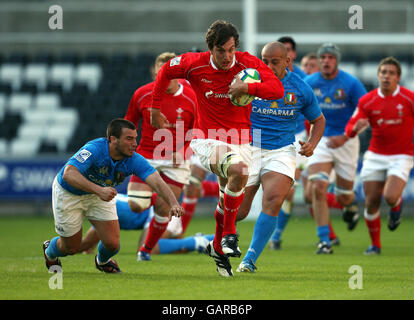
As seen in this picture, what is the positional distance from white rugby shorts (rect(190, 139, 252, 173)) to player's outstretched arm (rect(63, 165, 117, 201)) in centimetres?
92

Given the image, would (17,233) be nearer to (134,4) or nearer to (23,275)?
(23,275)

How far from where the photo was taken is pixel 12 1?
22891 mm

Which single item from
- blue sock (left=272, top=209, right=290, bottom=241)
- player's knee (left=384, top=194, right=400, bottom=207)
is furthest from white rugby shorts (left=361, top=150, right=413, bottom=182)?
blue sock (left=272, top=209, right=290, bottom=241)

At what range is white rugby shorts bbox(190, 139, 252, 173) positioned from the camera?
650cm

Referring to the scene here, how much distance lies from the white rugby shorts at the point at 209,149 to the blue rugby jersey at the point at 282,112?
2.05ft

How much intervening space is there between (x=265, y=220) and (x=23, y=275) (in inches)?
88.3

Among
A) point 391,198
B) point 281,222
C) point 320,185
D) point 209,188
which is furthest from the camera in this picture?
point 209,188

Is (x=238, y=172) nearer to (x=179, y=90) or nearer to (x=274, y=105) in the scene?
(x=274, y=105)

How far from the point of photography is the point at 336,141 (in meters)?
9.68

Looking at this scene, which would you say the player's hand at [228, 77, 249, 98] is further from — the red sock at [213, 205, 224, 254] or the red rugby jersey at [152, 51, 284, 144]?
the red sock at [213, 205, 224, 254]

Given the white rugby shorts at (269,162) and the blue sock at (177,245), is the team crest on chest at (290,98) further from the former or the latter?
the blue sock at (177,245)

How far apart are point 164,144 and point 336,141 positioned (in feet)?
7.72

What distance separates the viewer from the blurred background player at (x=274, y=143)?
6984 millimetres

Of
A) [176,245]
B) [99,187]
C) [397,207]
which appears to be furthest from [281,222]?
[99,187]
